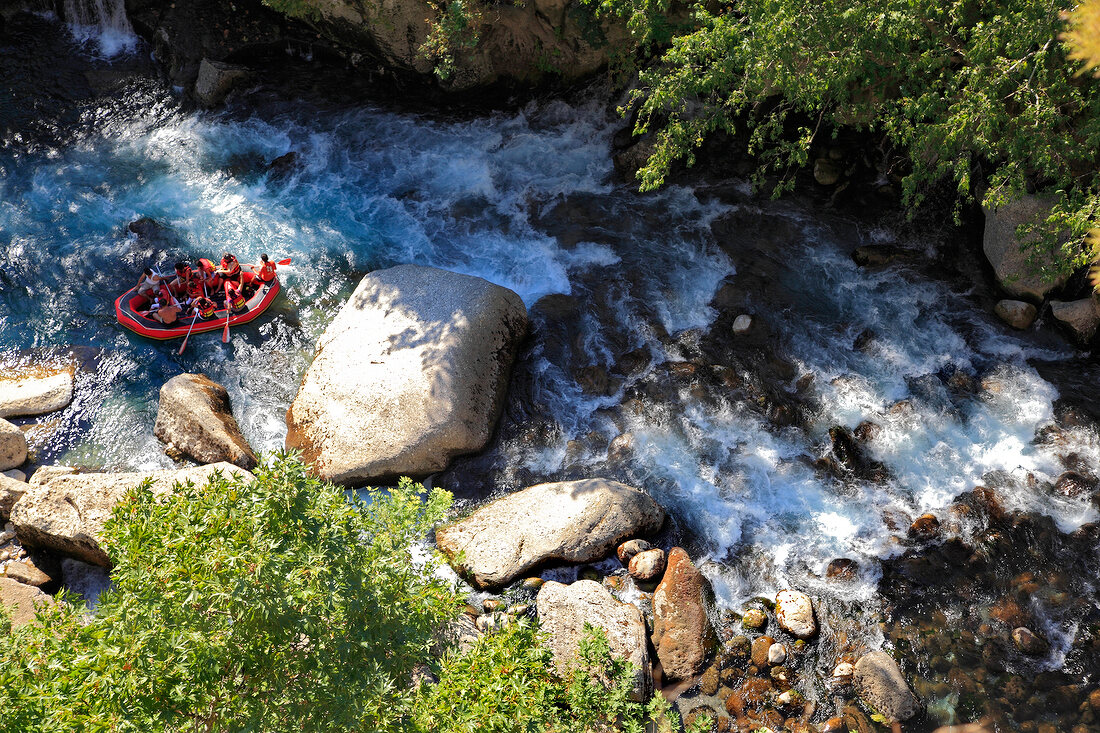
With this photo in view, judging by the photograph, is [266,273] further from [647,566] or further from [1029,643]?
[1029,643]

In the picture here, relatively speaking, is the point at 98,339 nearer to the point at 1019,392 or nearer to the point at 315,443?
the point at 315,443

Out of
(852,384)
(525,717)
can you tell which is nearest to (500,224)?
(852,384)

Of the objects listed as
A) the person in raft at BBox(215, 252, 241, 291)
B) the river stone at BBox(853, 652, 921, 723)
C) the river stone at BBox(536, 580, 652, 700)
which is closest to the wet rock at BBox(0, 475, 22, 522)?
the person in raft at BBox(215, 252, 241, 291)

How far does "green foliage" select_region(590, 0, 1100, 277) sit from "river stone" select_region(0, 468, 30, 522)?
8878 millimetres

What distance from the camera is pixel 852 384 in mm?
9750

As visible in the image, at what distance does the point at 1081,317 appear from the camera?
975 centimetres

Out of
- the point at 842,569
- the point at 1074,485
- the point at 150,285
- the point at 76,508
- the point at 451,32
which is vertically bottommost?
the point at 76,508

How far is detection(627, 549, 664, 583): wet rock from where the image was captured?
8195 mm

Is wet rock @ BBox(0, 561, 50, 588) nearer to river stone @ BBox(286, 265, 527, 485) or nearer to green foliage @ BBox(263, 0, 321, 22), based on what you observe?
river stone @ BBox(286, 265, 527, 485)

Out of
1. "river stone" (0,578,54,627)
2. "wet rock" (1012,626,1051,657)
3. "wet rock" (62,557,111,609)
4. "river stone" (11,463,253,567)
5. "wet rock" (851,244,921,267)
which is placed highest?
"wet rock" (851,244,921,267)

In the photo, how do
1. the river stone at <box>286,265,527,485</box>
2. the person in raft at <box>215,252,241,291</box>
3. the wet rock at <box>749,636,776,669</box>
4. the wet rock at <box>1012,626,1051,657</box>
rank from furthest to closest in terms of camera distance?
the person in raft at <box>215,252,241,291</box> → the river stone at <box>286,265,527,485</box> → the wet rock at <box>749,636,776,669</box> → the wet rock at <box>1012,626,1051,657</box>

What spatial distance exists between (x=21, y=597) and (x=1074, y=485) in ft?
38.9

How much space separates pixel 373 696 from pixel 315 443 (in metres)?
5.18

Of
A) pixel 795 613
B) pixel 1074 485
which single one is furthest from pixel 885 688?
pixel 1074 485
